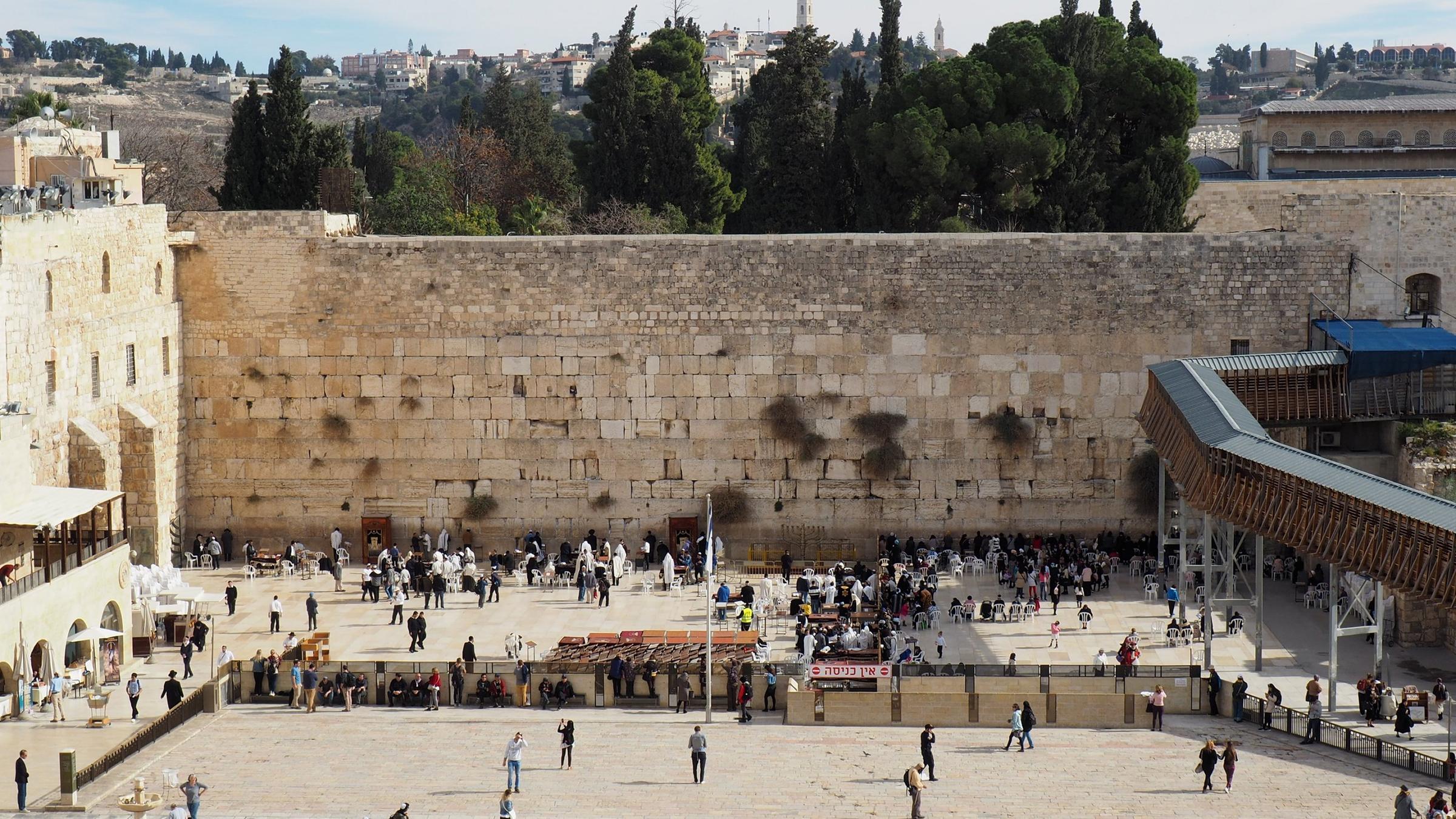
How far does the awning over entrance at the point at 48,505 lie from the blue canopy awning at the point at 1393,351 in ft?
64.7

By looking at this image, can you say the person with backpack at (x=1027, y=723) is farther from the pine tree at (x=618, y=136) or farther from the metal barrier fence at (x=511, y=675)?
the pine tree at (x=618, y=136)

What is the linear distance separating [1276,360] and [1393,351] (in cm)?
192

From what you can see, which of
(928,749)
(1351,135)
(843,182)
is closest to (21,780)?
(928,749)

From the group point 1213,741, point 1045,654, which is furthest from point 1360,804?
point 1045,654

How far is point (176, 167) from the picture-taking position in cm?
5853

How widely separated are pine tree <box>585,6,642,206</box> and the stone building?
1708 centimetres

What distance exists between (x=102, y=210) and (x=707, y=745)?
13.9 m

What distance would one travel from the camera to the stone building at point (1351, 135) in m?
50.8

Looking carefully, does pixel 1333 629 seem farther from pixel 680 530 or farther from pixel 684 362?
pixel 684 362

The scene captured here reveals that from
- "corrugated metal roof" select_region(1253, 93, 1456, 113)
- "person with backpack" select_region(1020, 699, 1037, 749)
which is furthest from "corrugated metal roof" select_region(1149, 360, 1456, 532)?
"corrugated metal roof" select_region(1253, 93, 1456, 113)

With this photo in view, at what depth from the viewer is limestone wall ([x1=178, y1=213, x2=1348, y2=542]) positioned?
107 ft

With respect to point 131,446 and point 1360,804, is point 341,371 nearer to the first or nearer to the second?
point 131,446

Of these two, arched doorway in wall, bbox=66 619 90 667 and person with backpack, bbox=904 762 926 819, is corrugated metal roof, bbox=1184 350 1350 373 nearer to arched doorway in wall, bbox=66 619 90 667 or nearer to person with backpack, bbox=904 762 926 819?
person with backpack, bbox=904 762 926 819

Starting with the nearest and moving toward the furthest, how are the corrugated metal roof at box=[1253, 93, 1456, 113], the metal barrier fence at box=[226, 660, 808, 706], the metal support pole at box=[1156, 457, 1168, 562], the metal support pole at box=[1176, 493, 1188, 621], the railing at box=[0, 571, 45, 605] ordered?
the railing at box=[0, 571, 45, 605], the metal barrier fence at box=[226, 660, 808, 706], the metal support pole at box=[1176, 493, 1188, 621], the metal support pole at box=[1156, 457, 1168, 562], the corrugated metal roof at box=[1253, 93, 1456, 113]
